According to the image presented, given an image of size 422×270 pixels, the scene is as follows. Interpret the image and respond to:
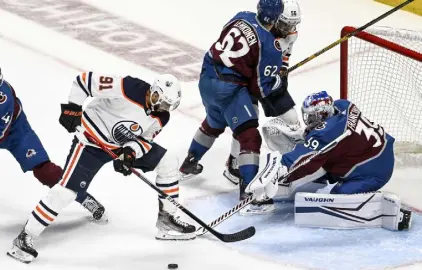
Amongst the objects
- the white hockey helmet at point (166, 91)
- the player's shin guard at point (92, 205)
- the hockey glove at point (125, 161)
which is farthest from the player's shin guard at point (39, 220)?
the white hockey helmet at point (166, 91)

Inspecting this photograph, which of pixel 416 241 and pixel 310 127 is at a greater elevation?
pixel 310 127

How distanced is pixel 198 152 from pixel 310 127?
737 millimetres

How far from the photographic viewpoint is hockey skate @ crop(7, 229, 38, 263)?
549 centimetres

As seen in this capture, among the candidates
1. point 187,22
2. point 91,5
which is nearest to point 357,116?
point 187,22

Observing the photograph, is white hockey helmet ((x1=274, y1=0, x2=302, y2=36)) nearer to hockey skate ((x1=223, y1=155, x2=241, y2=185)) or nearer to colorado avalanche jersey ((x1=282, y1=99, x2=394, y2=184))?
colorado avalanche jersey ((x1=282, y1=99, x2=394, y2=184))

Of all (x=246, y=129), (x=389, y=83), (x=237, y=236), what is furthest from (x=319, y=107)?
(x=389, y=83)

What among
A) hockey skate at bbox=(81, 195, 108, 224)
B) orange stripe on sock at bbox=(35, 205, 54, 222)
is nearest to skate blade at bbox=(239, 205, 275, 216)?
hockey skate at bbox=(81, 195, 108, 224)

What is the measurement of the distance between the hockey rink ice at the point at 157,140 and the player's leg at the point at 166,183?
0.22 ft

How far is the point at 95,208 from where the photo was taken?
5.86m

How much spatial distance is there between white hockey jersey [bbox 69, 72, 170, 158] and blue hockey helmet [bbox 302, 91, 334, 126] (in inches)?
29.1

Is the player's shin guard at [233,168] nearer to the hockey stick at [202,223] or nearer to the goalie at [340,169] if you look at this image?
the goalie at [340,169]

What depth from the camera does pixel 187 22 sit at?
28.5 ft

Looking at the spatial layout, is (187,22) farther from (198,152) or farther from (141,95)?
(141,95)

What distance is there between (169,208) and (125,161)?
0.39 metres
